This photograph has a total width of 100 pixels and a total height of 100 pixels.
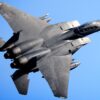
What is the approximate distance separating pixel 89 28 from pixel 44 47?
3521 millimetres

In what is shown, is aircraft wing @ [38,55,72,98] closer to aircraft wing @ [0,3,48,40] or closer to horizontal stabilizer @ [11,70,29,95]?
horizontal stabilizer @ [11,70,29,95]

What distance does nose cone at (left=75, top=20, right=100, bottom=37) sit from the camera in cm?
2445

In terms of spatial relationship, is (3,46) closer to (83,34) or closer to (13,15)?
(13,15)

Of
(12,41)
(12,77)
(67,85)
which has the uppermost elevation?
(12,41)

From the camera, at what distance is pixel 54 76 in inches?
923

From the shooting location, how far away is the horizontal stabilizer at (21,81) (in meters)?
23.9

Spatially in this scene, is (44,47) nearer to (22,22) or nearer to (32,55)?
(32,55)

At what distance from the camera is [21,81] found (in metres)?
23.9

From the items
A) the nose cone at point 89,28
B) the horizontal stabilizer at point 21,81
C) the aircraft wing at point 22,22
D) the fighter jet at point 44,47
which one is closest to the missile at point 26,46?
the fighter jet at point 44,47

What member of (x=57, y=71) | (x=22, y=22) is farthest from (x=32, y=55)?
(x=22, y=22)

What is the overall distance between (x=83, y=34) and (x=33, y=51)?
13.1 ft

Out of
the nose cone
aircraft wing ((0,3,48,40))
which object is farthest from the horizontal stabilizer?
the nose cone

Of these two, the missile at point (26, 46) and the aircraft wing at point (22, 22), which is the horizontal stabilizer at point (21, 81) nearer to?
the missile at point (26, 46)

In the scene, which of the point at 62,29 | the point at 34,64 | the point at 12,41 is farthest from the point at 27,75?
the point at 62,29
